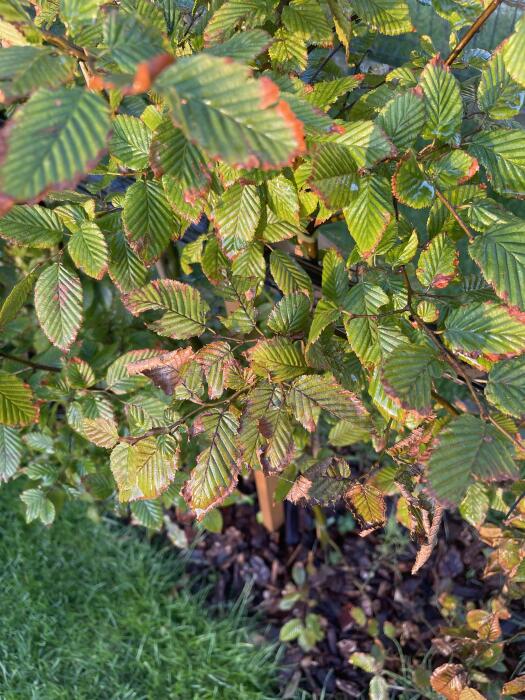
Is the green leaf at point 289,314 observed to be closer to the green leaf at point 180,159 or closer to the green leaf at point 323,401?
the green leaf at point 323,401

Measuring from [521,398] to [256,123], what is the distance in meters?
0.51

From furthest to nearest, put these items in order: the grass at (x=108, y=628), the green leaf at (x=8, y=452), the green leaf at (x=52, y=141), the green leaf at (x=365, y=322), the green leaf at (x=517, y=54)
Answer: the grass at (x=108, y=628) → the green leaf at (x=8, y=452) → the green leaf at (x=365, y=322) → the green leaf at (x=517, y=54) → the green leaf at (x=52, y=141)

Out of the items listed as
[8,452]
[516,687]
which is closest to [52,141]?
[8,452]

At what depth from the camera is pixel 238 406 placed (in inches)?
42.8

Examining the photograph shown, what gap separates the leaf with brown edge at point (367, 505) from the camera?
108 cm

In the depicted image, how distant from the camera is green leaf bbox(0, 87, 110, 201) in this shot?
0.52m

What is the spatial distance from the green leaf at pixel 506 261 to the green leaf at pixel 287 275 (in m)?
0.37

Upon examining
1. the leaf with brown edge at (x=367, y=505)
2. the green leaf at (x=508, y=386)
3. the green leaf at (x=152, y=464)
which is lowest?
the leaf with brown edge at (x=367, y=505)

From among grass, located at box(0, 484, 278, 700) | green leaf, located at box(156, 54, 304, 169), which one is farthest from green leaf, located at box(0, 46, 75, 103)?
grass, located at box(0, 484, 278, 700)

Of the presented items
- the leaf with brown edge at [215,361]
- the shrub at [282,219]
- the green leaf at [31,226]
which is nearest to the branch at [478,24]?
the shrub at [282,219]

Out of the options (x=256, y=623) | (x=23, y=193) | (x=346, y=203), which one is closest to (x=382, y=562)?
(x=256, y=623)

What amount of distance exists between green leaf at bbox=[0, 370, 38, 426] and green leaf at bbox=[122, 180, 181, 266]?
15.8 inches

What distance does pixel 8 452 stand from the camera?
4.37 feet

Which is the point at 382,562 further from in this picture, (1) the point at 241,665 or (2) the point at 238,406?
(2) the point at 238,406
